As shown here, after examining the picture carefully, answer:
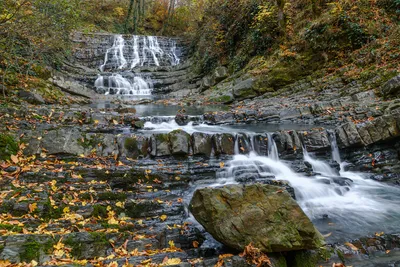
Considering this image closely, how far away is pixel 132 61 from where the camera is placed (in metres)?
22.7

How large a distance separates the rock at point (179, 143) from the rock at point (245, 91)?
23.8ft

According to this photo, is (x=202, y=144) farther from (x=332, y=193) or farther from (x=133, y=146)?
(x=332, y=193)

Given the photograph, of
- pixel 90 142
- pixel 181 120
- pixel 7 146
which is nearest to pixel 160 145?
pixel 90 142

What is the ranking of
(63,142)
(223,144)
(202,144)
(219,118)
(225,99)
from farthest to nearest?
(225,99), (219,118), (223,144), (202,144), (63,142)

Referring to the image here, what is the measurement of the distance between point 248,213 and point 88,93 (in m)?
14.4

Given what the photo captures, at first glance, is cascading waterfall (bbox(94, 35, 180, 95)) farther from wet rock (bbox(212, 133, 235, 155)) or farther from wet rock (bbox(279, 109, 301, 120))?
wet rock (bbox(212, 133, 235, 155))

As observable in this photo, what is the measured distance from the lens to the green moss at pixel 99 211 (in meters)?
3.97

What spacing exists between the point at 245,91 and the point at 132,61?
44.6 ft

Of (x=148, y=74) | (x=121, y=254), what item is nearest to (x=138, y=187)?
(x=121, y=254)

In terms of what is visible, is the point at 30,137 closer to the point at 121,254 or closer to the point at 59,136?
the point at 59,136

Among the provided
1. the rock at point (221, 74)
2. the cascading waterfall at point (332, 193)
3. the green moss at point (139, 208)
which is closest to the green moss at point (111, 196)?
the green moss at point (139, 208)

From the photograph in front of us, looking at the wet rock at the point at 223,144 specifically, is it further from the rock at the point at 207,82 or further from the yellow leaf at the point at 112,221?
the rock at the point at 207,82

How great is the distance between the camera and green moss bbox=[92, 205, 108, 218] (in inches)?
156

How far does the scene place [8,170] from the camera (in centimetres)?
448
